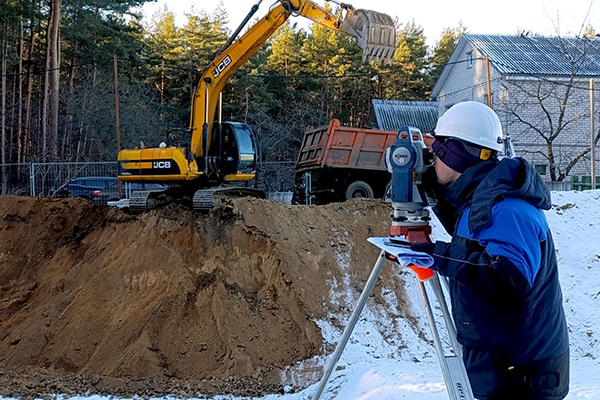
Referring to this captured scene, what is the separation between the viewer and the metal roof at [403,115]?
33188 mm

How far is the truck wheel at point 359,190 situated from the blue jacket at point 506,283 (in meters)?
11.5

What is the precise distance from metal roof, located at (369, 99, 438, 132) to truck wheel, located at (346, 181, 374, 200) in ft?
62.9

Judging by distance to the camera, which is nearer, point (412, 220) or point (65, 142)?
point (412, 220)

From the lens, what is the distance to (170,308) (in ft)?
27.4

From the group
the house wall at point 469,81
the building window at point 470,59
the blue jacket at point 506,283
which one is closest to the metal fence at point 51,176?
the house wall at point 469,81

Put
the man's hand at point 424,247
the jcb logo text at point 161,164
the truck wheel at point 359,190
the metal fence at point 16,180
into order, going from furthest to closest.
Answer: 1. the metal fence at point 16,180
2. the truck wheel at point 359,190
3. the jcb logo text at point 161,164
4. the man's hand at point 424,247

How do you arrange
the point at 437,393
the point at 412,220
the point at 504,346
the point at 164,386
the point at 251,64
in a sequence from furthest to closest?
the point at 251,64
the point at 164,386
the point at 437,393
the point at 412,220
the point at 504,346

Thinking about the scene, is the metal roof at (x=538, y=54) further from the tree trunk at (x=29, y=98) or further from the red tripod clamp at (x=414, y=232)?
the red tripod clamp at (x=414, y=232)

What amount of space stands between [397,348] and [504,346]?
5.95 m

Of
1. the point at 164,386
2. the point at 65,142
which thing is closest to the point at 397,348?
the point at 164,386

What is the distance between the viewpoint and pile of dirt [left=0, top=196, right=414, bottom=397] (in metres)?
7.54

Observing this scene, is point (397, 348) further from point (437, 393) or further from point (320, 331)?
point (437, 393)

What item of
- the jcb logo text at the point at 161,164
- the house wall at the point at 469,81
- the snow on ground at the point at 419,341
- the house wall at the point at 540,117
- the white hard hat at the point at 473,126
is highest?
the house wall at the point at 469,81

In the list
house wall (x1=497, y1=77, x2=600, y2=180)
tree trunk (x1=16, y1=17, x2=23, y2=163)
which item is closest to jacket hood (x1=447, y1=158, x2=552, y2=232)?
house wall (x1=497, y1=77, x2=600, y2=180)
